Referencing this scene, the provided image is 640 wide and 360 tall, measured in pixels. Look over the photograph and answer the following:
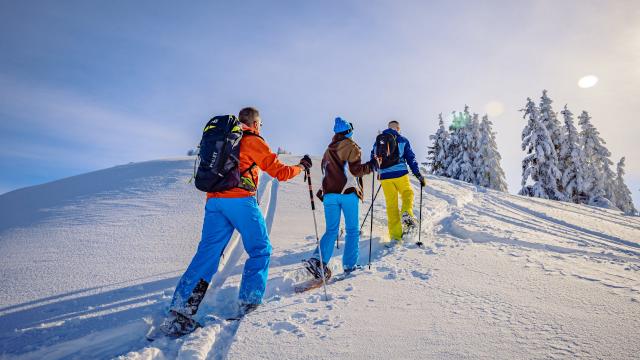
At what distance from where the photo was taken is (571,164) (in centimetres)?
2778

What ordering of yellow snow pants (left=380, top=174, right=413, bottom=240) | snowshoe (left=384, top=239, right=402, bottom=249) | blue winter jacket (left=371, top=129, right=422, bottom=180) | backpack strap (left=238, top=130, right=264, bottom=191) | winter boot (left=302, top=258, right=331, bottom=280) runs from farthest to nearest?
blue winter jacket (left=371, top=129, right=422, bottom=180)
yellow snow pants (left=380, top=174, right=413, bottom=240)
snowshoe (left=384, top=239, right=402, bottom=249)
winter boot (left=302, top=258, right=331, bottom=280)
backpack strap (left=238, top=130, right=264, bottom=191)

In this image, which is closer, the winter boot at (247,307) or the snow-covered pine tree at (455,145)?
the winter boot at (247,307)

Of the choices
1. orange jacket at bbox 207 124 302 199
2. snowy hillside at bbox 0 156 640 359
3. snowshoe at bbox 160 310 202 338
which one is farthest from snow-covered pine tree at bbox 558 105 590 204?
snowshoe at bbox 160 310 202 338

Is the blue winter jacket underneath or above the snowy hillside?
above

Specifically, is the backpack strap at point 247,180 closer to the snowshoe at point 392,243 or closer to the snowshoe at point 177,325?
the snowshoe at point 177,325

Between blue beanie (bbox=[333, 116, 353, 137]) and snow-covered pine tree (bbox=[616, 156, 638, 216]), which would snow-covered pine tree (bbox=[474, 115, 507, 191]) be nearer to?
snow-covered pine tree (bbox=[616, 156, 638, 216])

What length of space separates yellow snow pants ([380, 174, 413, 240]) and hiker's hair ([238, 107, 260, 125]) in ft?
11.0

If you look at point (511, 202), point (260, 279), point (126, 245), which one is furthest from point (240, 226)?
point (511, 202)

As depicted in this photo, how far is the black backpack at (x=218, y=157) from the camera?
10.8 feet

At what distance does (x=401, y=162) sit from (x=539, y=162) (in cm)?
2672

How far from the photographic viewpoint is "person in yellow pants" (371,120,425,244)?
6125 millimetres

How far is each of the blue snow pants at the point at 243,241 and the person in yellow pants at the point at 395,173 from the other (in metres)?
3.31

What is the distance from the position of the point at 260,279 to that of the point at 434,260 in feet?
9.03

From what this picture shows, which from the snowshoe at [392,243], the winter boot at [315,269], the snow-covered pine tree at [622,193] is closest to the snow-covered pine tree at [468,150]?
the snow-covered pine tree at [622,193]
